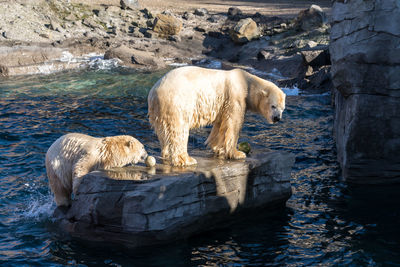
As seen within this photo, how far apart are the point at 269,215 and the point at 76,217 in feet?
11.0

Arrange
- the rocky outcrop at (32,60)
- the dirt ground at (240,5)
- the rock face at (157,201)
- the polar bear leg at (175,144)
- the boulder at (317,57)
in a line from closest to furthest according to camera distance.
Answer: the rock face at (157,201) < the polar bear leg at (175,144) < the boulder at (317,57) < the rocky outcrop at (32,60) < the dirt ground at (240,5)

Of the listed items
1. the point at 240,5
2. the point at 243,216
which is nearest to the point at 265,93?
the point at 243,216

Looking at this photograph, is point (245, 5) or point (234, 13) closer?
point (234, 13)

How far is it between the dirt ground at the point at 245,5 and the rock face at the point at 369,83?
19866 millimetres

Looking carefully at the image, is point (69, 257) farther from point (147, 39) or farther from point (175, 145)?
point (147, 39)

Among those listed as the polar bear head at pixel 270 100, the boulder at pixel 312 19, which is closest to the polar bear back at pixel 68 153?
the polar bear head at pixel 270 100

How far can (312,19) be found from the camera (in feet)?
74.7

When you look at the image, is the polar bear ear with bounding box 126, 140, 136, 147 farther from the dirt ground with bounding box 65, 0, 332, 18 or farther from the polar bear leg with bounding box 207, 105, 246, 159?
the dirt ground with bounding box 65, 0, 332, 18

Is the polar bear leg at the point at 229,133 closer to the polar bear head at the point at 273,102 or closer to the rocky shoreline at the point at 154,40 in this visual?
the polar bear head at the point at 273,102

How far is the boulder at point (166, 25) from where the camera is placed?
2555 centimetres

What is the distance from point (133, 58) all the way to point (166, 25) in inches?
212

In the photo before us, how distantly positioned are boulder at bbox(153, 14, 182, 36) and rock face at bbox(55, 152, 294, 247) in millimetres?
18713

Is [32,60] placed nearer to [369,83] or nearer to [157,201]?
[369,83]

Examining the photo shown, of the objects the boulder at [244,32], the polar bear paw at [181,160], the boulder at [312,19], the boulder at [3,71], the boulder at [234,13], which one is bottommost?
the polar bear paw at [181,160]
